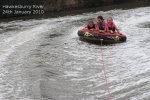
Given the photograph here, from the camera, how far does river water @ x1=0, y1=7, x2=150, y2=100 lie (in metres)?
11.4

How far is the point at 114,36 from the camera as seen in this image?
20.6 metres

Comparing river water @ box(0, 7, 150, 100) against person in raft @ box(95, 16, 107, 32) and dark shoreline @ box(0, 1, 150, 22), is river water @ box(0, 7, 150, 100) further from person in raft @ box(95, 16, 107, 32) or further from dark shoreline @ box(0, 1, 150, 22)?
dark shoreline @ box(0, 1, 150, 22)

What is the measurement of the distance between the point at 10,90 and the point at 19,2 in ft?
86.6

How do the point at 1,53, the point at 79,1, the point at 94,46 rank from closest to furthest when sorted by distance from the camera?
the point at 1,53 < the point at 94,46 < the point at 79,1

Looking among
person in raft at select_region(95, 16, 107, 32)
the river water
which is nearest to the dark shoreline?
the river water

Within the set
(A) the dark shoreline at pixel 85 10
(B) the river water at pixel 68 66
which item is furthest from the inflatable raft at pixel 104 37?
(A) the dark shoreline at pixel 85 10

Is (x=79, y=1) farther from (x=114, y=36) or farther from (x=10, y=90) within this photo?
(x=10, y=90)

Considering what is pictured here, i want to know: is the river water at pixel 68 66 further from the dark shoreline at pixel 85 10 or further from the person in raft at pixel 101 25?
the dark shoreline at pixel 85 10

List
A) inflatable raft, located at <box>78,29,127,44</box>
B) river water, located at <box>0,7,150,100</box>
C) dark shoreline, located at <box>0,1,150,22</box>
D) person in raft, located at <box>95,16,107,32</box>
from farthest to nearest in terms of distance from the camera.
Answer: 1. dark shoreline, located at <box>0,1,150,22</box>
2. person in raft, located at <box>95,16,107,32</box>
3. inflatable raft, located at <box>78,29,127,44</box>
4. river water, located at <box>0,7,150,100</box>

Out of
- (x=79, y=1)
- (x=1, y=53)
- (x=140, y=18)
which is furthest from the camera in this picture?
(x=79, y=1)

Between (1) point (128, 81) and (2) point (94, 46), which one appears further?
(2) point (94, 46)

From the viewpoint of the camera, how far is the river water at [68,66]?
37.4 ft

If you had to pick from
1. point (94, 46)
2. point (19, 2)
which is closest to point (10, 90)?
point (94, 46)

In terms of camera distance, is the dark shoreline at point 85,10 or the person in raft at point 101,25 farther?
the dark shoreline at point 85,10
